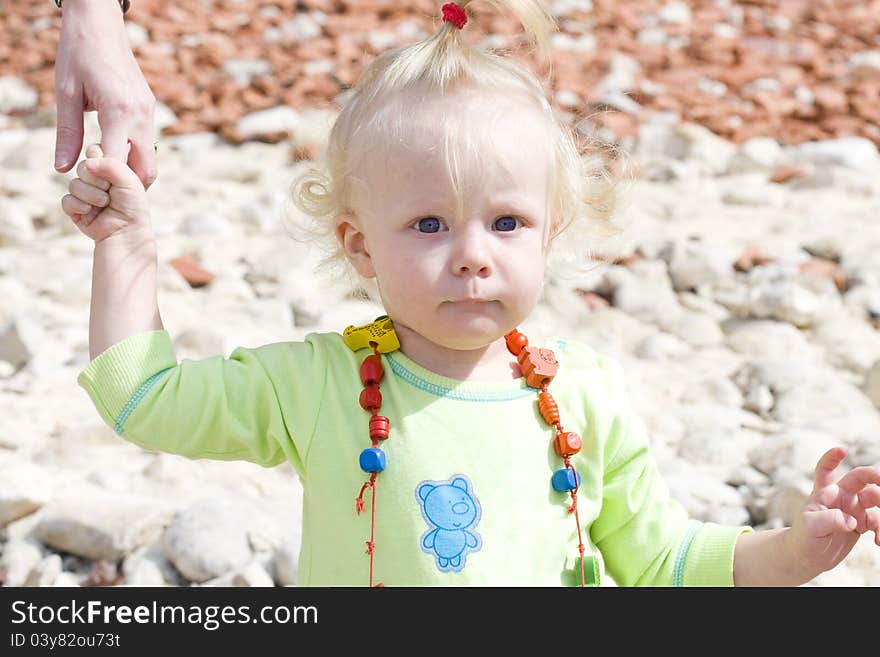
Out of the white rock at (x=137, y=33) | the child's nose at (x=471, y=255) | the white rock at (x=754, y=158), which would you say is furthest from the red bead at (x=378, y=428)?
the white rock at (x=137, y=33)

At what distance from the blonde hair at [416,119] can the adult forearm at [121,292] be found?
1.08 feet

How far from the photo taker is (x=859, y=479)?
1951 millimetres

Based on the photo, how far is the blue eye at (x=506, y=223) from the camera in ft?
6.33

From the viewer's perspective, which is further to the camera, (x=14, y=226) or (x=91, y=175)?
(x=14, y=226)

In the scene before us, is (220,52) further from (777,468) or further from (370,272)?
(370,272)

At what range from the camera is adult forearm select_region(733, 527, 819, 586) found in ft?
6.64

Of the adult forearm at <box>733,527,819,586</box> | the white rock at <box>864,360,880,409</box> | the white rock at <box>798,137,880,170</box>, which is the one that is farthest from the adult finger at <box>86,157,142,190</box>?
the white rock at <box>798,137,880,170</box>

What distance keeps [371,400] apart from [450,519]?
218mm

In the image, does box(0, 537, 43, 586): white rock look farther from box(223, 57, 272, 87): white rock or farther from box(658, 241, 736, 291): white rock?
box(223, 57, 272, 87): white rock

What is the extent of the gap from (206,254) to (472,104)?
256 cm

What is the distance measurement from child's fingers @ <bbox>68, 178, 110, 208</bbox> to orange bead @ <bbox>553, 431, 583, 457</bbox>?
79cm

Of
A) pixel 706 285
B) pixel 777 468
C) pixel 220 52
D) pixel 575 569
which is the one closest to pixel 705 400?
pixel 777 468

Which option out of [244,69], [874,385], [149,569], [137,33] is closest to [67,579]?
[149,569]

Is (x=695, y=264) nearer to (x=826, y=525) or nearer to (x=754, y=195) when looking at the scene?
(x=754, y=195)
